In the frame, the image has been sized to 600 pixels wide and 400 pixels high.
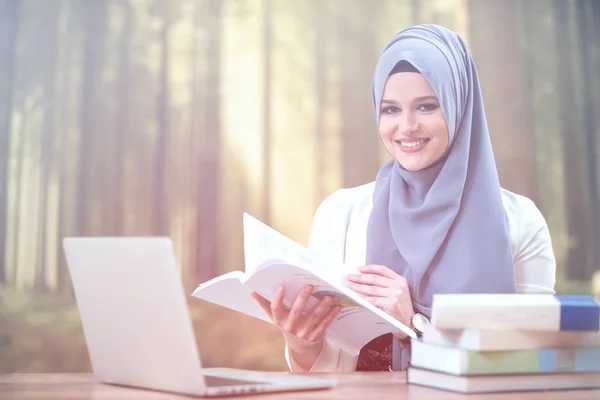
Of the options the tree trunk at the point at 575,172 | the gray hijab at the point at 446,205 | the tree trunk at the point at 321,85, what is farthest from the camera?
the tree trunk at the point at 575,172

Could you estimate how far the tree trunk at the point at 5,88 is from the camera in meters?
2.80

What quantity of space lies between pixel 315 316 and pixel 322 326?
1.2 inches

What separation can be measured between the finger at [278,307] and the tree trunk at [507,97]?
6.65 feet

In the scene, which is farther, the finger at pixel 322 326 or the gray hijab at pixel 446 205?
the gray hijab at pixel 446 205

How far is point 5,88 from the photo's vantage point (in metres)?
2.82

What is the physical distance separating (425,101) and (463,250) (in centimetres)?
33

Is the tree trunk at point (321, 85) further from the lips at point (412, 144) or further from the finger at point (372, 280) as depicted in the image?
the finger at point (372, 280)

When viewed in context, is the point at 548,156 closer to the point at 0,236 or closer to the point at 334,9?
the point at 334,9

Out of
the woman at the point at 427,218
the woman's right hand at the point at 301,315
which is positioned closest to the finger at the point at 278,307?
the woman's right hand at the point at 301,315

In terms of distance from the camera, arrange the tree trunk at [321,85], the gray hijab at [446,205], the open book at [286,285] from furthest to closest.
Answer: the tree trunk at [321,85] → the gray hijab at [446,205] → the open book at [286,285]

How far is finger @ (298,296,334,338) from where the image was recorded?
3.69 ft

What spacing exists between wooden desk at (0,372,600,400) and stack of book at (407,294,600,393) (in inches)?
0.6

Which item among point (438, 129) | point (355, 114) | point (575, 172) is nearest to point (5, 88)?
point (355, 114)

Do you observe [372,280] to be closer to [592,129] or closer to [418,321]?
[418,321]
